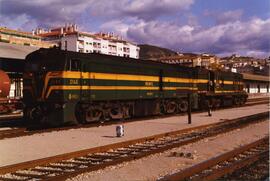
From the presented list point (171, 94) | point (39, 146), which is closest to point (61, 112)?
point (39, 146)

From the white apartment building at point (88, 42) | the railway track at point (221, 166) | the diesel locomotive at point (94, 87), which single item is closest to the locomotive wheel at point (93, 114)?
the diesel locomotive at point (94, 87)

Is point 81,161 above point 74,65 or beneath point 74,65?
beneath

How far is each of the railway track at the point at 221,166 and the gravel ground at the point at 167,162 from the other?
58 centimetres

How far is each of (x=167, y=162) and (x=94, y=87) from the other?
10145mm

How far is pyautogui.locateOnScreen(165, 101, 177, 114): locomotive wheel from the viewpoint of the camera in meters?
26.8

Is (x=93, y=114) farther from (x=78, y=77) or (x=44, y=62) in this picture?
(x=44, y=62)

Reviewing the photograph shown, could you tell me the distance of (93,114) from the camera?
20.0 metres

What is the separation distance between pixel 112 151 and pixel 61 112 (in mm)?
6217

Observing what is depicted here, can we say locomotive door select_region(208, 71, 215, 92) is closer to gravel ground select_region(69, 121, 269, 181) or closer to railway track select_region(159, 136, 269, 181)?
gravel ground select_region(69, 121, 269, 181)

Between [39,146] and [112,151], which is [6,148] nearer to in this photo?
[39,146]

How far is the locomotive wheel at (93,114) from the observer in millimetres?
19486

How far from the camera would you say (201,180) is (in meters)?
Result: 7.62

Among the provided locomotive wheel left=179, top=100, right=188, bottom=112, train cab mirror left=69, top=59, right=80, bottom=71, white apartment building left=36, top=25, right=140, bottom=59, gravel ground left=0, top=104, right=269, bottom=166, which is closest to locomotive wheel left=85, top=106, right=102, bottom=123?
gravel ground left=0, top=104, right=269, bottom=166

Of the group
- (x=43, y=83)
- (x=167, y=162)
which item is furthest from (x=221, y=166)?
(x=43, y=83)
